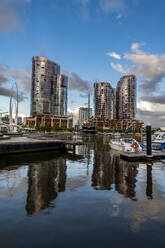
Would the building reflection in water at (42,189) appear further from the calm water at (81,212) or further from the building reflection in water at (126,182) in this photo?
the building reflection in water at (126,182)

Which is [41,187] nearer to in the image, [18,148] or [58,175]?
[58,175]

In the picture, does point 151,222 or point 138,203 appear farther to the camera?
point 138,203

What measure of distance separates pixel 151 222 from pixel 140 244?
2325 millimetres

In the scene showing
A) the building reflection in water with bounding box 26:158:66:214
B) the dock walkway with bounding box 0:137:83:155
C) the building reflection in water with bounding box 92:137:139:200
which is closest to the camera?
the building reflection in water with bounding box 26:158:66:214

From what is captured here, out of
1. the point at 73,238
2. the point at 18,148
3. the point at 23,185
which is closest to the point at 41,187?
the point at 23,185

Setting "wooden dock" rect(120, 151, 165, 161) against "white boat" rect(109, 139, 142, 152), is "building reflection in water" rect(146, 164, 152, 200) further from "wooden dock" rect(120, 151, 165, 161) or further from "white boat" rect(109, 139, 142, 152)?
"white boat" rect(109, 139, 142, 152)

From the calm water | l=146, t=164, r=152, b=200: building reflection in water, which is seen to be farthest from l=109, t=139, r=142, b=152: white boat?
the calm water

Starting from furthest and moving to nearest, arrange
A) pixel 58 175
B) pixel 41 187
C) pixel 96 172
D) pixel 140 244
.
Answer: pixel 96 172, pixel 58 175, pixel 41 187, pixel 140 244

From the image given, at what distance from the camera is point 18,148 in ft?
126

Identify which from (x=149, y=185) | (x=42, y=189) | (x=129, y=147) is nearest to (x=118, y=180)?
(x=149, y=185)

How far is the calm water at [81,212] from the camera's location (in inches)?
350

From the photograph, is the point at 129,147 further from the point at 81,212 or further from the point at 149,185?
the point at 81,212

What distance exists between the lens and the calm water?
29.1 ft

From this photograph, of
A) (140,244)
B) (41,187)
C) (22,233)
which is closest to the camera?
(140,244)
